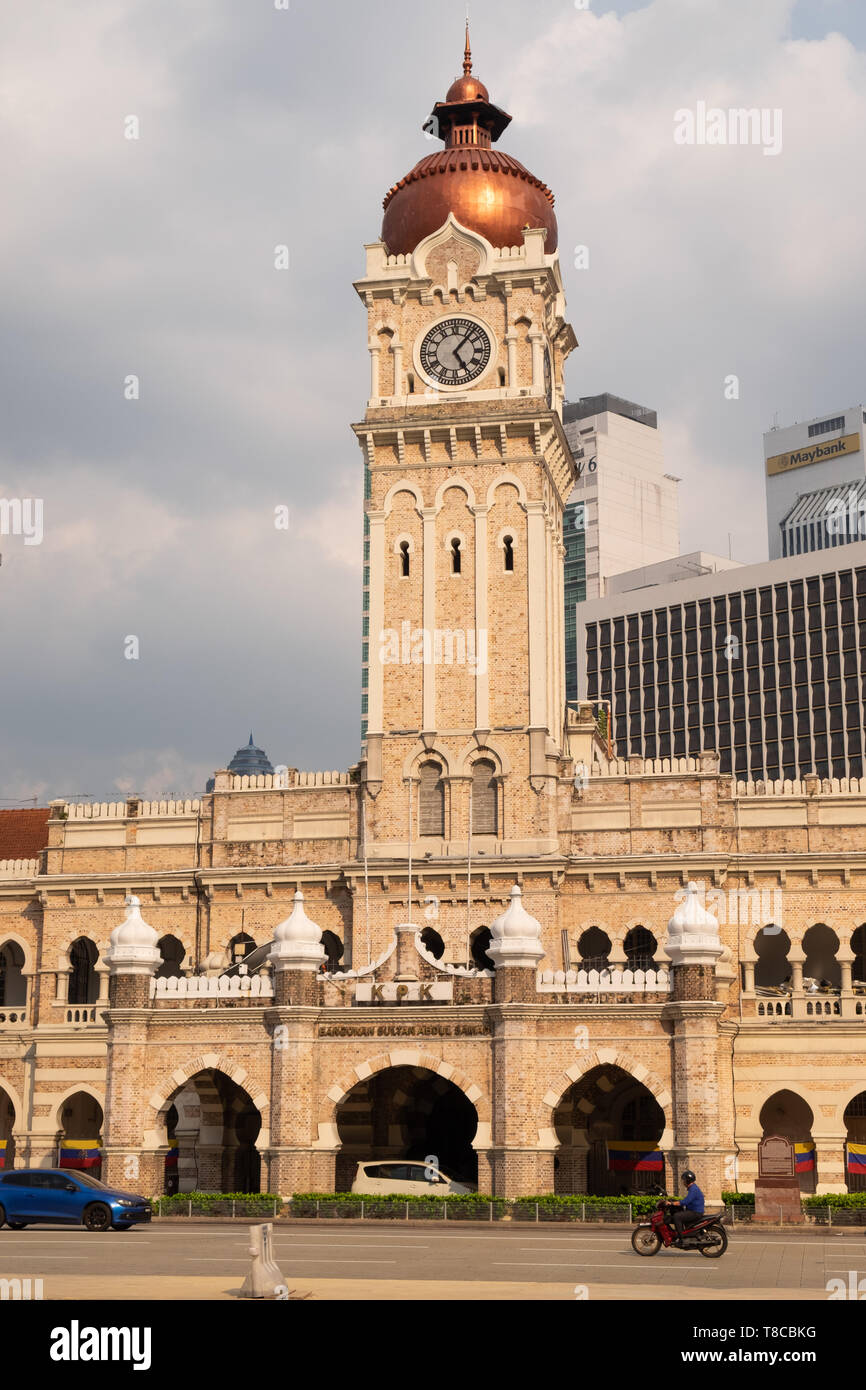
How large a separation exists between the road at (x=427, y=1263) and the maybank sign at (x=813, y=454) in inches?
5078

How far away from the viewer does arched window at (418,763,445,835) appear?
2133 inches

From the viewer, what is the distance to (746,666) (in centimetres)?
13100

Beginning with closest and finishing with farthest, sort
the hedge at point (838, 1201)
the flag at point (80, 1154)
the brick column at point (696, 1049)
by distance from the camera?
the hedge at point (838, 1201) → the brick column at point (696, 1049) → the flag at point (80, 1154)

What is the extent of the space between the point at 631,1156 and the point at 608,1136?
143 cm

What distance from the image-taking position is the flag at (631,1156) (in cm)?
4831

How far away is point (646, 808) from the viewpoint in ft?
175

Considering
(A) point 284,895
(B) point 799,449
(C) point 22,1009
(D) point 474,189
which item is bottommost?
(C) point 22,1009

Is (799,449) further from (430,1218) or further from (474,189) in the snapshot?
(430,1218)

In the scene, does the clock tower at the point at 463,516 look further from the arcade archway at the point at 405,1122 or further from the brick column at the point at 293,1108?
the brick column at the point at 293,1108

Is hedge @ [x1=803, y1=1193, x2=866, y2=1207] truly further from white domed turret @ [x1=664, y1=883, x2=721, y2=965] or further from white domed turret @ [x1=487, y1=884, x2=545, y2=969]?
white domed turret @ [x1=487, y1=884, x2=545, y2=969]

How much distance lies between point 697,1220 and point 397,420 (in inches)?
1270

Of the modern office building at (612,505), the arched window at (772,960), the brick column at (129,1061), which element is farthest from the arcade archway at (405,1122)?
the modern office building at (612,505)

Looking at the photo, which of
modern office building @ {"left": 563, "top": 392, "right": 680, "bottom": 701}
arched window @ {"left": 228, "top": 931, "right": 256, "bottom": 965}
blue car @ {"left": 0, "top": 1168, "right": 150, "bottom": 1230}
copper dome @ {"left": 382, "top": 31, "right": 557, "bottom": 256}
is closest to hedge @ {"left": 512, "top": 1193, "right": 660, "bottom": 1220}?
blue car @ {"left": 0, "top": 1168, "right": 150, "bottom": 1230}

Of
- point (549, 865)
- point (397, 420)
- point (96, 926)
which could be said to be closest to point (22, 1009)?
point (96, 926)
